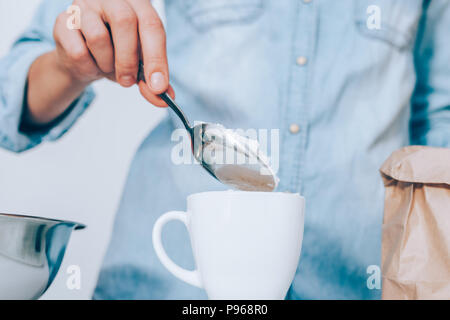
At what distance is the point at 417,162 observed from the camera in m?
0.30

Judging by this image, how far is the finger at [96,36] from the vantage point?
35cm

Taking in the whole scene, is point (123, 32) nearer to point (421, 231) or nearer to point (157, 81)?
point (157, 81)

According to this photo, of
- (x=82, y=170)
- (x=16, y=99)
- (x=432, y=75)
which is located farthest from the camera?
(x=82, y=170)

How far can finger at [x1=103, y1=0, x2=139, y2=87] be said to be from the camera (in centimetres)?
35

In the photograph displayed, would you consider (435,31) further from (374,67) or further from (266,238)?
(266,238)

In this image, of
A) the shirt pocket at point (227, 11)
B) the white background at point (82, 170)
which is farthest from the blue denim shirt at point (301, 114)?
the white background at point (82, 170)

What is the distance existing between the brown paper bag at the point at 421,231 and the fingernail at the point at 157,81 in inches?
7.2

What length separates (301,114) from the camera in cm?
55

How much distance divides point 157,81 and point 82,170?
449mm

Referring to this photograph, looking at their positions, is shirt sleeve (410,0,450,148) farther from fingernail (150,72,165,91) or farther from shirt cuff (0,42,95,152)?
shirt cuff (0,42,95,152)

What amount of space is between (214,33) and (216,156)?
279 mm

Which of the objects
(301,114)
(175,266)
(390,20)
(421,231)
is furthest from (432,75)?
(175,266)

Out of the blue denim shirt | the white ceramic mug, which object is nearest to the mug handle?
the white ceramic mug

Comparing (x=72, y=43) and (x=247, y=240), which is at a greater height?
(x=72, y=43)
